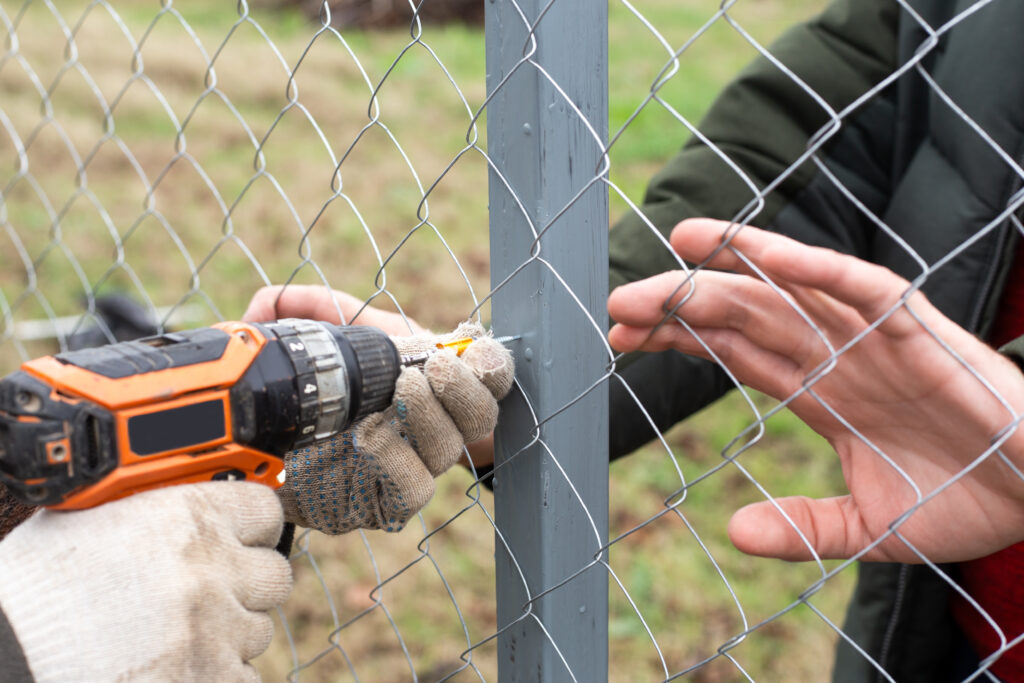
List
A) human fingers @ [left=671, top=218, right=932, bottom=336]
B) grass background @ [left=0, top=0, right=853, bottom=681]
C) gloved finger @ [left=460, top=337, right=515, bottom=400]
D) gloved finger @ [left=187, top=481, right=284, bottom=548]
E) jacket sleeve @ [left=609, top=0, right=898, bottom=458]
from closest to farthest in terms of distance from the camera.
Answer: human fingers @ [left=671, top=218, right=932, bottom=336]
gloved finger @ [left=187, top=481, right=284, bottom=548]
gloved finger @ [left=460, top=337, right=515, bottom=400]
jacket sleeve @ [left=609, top=0, right=898, bottom=458]
grass background @ [left=0, top=0, right=853, bottom=681]

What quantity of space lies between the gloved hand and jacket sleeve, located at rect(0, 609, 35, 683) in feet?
1.09

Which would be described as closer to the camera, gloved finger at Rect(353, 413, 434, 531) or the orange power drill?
the orange power drill

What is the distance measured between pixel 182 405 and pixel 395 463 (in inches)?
9.9

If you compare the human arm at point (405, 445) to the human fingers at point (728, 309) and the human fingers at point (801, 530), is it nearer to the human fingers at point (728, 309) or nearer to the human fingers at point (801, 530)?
the human fingers at point (728, 309)

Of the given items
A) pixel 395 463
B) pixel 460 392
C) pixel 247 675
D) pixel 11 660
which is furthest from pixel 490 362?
pixel 11 660

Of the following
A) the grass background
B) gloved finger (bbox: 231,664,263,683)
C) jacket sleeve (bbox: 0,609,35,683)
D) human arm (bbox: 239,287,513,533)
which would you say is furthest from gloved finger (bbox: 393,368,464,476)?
jacket sleeve (bbox: 0,609,35,683)

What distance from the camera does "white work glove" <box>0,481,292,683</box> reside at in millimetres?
797

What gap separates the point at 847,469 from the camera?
0.91 meters

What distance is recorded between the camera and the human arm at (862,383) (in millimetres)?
758

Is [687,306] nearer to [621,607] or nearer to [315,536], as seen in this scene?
[621,607]

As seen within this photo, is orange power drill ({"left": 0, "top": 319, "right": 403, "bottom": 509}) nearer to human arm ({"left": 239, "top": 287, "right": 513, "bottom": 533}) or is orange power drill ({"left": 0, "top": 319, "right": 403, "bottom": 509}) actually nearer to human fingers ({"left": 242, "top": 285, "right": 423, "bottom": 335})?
human arm ({"left": 239, "top": 287, "right": 513, "bottom": 533})

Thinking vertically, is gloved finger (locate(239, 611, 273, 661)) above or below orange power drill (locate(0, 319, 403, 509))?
below

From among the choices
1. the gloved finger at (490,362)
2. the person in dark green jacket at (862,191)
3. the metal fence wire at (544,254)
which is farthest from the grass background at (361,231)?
the person in dark green jacket at (862,191)

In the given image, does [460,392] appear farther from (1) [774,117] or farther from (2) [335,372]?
(1) [774,117]
